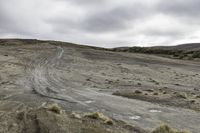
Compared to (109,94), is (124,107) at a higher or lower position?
higher

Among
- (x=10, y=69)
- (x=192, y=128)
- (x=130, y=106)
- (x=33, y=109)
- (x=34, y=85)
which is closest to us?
(x=192, y=128)

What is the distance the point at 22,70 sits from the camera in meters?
35.0

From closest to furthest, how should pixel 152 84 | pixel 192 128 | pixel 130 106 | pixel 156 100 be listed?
1. pixel 192 128
2. pixel 130 106
3. pixel 156 100
4. pixel 152 84

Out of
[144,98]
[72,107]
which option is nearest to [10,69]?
[144,98]

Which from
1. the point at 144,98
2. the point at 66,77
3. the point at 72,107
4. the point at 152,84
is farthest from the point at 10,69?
the point at 72,107

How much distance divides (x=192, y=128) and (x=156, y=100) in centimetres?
711

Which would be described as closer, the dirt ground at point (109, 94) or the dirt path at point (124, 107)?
the dirt path at point (124, 107)

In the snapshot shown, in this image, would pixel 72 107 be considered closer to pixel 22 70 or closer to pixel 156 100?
pixel 156 100

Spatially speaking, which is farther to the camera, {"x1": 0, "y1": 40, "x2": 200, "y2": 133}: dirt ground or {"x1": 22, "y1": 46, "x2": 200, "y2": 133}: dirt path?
{"x1": 0, "y1": 40, "x2": 200, "y2": 133}: dirt ground

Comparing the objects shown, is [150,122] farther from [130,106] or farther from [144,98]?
[144,98]

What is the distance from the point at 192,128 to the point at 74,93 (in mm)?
9447

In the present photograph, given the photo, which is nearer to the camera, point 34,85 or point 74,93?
point 74,93

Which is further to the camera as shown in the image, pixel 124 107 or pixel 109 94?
pixel 109 94

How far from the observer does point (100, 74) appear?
36.2 metres
